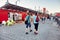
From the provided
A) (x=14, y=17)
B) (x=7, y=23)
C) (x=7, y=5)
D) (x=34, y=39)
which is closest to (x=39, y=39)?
(x=34, y=39)

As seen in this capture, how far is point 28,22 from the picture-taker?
1491cm

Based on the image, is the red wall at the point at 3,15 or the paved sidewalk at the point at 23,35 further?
the red wall at the point at 3,15

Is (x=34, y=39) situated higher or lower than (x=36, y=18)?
lower

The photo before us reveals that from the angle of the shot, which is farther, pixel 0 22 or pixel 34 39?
pixel 0 22

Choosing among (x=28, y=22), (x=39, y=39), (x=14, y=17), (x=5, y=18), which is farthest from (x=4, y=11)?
(x=39, y=39)

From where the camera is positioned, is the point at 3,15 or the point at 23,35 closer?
the point at 23,35

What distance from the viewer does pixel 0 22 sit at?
29.5 m

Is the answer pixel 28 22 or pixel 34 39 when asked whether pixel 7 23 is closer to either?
pixel 28 22

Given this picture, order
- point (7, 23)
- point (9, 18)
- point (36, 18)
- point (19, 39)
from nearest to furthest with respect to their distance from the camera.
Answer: point (19, 39)
point (36, 18)
point (7, 23)
point (9, 18)

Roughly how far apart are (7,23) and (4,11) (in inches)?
168

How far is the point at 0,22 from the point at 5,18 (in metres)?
1.71

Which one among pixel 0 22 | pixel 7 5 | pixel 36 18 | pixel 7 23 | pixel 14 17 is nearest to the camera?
pixel 36 18

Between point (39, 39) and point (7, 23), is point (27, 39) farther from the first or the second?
point (7, 23)

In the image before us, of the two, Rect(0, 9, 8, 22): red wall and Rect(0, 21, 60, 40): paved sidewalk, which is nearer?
Rect(0, 21, 60, 40): paved sidewalk
